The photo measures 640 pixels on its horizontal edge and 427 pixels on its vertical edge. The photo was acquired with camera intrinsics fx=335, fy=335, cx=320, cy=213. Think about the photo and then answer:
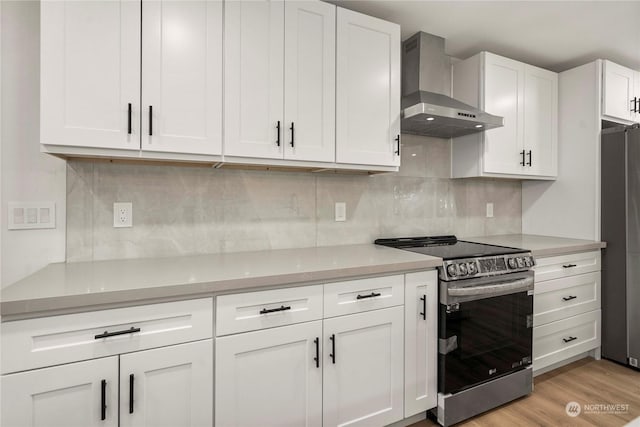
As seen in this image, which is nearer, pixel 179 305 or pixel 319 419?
pixel 179 305

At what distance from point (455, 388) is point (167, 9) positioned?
2377mm

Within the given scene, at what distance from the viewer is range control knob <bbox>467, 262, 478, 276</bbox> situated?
1.85m

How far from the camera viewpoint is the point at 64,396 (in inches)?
44.4

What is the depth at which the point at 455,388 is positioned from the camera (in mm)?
1842

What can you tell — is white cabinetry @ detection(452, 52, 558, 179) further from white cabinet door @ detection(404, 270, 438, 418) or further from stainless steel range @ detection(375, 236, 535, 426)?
white cabinet door @ detection(404, 270, 438, 418)

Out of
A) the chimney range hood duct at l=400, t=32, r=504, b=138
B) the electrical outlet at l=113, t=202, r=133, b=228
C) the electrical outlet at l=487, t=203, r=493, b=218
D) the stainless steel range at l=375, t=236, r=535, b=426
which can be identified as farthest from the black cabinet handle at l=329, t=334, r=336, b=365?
the electrical outlet at l=487, t=203, r=493, b=218

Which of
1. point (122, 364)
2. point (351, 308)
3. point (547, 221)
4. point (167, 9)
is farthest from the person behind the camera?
point (547, 221)

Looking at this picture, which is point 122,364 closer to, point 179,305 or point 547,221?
point 179,305

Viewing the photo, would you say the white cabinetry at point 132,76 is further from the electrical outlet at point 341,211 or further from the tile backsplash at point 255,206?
the electrical outlet at point 341,211

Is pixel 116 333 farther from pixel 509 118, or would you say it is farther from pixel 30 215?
pixel 509 118

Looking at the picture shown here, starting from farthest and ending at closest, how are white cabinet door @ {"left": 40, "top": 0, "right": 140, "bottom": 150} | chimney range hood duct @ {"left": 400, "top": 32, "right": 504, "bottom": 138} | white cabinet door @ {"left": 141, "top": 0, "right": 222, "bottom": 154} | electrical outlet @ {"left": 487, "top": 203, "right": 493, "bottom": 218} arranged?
1. electrical outlet @ {"left": 487, "top": 203, "right": 493, "bottom": 218}
2. chimney range hood duct @ {"left": 400, "top": 32, "right": 504, "bottom": 138}
3. white cabinet door @ {"left": 141, "top": 0, "right": 222, "bottom": 154}
4. white cabinet door @ {"left": 40, "top": 0, "right": 140, "bottom": 150}

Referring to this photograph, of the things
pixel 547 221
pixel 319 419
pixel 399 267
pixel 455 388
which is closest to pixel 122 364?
pixel 319 419

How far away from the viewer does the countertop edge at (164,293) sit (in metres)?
1.06

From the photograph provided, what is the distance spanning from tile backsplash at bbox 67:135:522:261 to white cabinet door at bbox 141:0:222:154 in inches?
13.9
